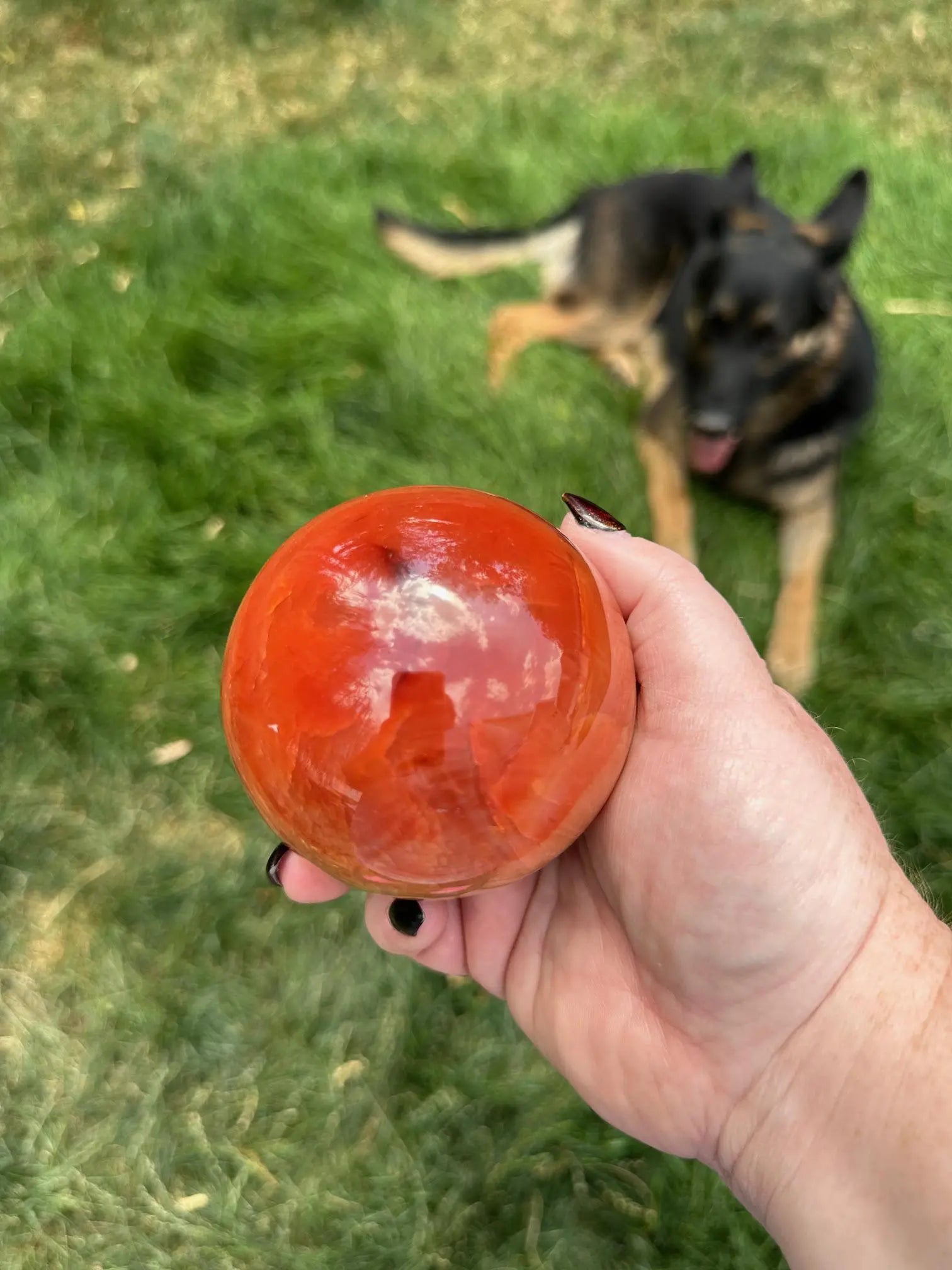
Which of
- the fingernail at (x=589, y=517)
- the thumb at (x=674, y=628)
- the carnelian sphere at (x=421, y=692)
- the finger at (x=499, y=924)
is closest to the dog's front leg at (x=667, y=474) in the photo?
the fingernail at (x=589, y=517)

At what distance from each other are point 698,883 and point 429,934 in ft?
1.77

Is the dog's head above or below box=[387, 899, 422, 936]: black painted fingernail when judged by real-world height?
above

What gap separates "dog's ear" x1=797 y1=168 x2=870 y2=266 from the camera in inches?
108

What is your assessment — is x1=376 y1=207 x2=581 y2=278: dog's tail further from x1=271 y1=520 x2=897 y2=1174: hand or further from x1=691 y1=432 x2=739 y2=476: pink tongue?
x1=271 y1=520 x2=897 y2=1174: hand

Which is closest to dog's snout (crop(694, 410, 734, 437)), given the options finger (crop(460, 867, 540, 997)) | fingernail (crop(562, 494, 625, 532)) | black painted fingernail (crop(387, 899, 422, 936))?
fingernail (crop(562, 494, 625, 532))

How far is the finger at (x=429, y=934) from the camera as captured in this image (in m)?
1.70

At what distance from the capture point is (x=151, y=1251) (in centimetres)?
191

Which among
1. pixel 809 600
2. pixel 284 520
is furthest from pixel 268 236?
pixel 809 600

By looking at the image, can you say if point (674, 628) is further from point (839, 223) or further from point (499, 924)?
point (839, 223)

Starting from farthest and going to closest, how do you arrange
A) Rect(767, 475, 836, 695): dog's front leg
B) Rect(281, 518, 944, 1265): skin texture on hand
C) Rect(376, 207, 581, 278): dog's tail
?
Rect(376, 207, 581, 278): dog's tail → Rect(767, 475, 836, 695): dog's front leg → Rect(281, 518, 944, 1265): skin texture on hand

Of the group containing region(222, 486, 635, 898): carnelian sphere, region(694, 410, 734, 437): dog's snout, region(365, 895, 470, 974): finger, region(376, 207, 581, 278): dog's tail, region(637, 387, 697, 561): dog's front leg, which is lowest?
region(365, 895, 470, 974): finger

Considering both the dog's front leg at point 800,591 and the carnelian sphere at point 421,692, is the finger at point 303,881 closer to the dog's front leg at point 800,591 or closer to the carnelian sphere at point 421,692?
the carnelian sphere at point 421,692

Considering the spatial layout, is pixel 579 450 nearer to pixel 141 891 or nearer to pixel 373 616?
pixel 141 891

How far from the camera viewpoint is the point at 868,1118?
1.30 meters
